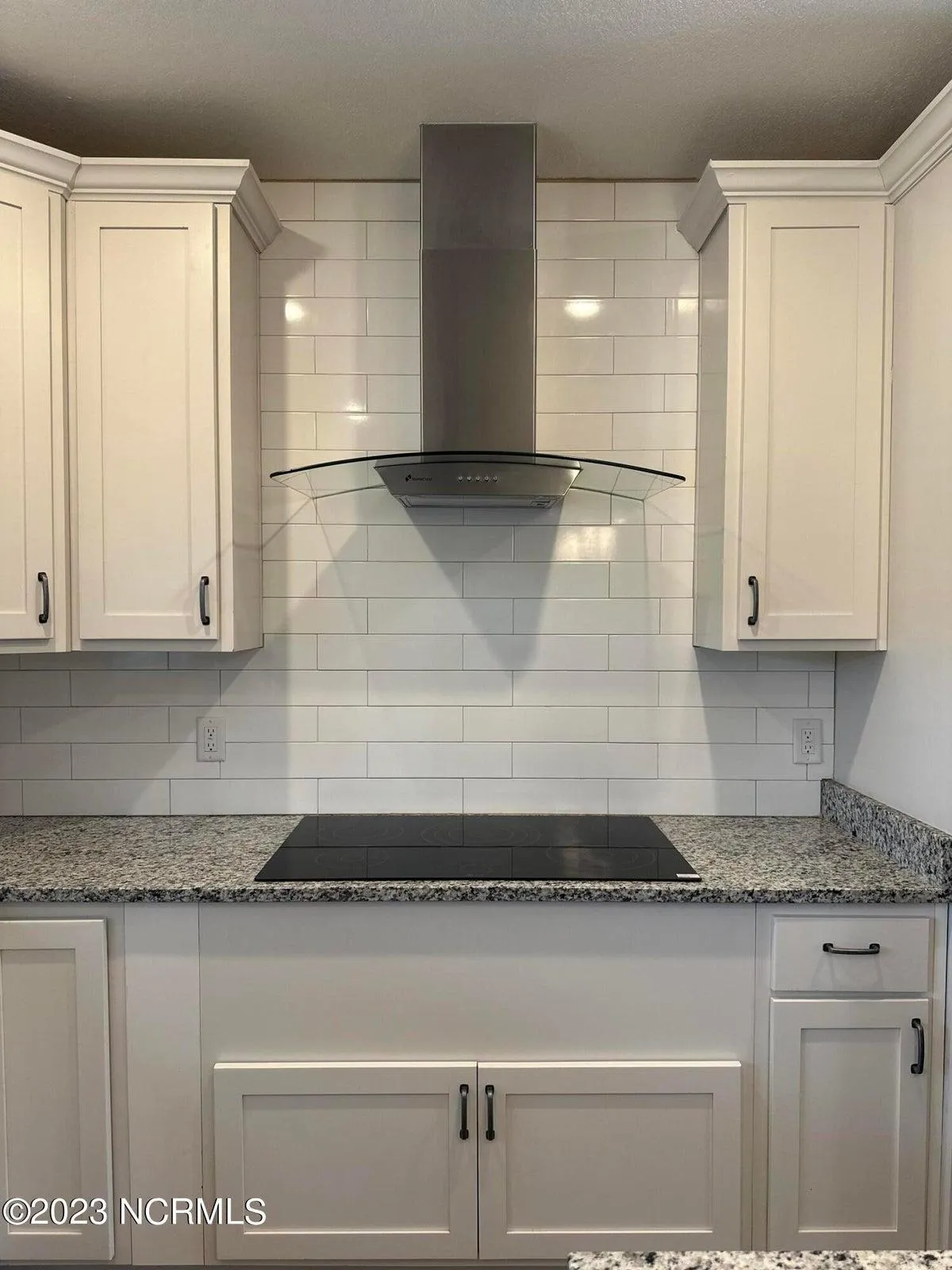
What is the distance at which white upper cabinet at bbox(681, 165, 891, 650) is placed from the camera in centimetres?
197

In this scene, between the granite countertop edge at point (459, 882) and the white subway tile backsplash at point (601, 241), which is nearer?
the granite countertop edge at point (459, 882)

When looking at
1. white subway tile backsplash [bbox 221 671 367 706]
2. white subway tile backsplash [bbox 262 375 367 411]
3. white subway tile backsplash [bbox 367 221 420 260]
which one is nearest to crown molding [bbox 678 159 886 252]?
white subway tile backsplash [bbox 367 221 420 260]

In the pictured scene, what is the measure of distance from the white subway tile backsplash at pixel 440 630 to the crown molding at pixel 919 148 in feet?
1.73

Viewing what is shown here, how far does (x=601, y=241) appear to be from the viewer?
2281mm

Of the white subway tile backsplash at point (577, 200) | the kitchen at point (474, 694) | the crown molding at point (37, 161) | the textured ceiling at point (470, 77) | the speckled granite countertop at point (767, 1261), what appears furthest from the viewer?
the white subway tile backsplash at point (577, 200)

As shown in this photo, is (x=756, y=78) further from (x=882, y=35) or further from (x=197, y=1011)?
(x=197, y=1011)

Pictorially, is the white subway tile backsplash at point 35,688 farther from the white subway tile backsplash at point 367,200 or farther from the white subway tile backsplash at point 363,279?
the white subway tile backsplash at point 367,200

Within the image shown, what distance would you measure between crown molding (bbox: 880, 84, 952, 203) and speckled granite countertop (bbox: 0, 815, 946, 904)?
1.51m

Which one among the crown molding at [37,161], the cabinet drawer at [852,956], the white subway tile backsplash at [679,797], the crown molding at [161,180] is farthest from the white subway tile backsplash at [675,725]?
the crown molding at [37,161]

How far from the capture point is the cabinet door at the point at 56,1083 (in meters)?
1.74

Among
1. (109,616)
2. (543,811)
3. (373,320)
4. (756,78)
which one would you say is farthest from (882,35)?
(109,616)

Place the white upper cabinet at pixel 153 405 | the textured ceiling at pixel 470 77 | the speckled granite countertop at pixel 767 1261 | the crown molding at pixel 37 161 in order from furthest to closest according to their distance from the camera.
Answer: the white upper cabinet at pixel 153 405 < the crown molding at pixel 37 161 < the textured ceiling at pixel 470 77 < the speckled granite countertop at pixel 767 1261

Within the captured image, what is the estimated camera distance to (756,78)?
184cm

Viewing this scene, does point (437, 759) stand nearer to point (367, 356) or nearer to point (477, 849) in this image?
point (477, 849)
